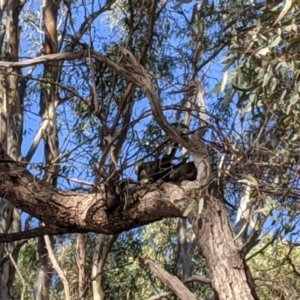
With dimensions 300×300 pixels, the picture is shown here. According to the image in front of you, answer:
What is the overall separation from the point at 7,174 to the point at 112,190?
0.43 m

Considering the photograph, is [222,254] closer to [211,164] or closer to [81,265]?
[211,164]

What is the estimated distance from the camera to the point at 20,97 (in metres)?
5.43

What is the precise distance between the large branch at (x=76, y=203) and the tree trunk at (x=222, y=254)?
178 mm

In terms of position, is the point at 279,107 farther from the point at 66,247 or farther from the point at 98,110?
the point at 66,247

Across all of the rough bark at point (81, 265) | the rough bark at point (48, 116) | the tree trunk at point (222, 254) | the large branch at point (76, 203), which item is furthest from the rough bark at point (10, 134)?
the tree trunk at point (222, 254)

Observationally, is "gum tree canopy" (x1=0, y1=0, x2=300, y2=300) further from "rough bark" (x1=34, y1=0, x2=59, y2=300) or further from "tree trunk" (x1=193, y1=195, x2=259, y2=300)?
"rough bark" (x1=34, y1=0, x2=59, y2=300)

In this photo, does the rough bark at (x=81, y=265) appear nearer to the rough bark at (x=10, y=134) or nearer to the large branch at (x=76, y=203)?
the rough bark at (x=10, y=134)

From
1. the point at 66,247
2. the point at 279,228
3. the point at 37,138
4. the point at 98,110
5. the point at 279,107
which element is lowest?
the point at 279,228

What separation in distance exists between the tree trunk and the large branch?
18 cm

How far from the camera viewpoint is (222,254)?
2594 millimetres

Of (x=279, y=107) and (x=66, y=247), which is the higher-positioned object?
(x=66, y=247)

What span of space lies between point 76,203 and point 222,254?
65cm

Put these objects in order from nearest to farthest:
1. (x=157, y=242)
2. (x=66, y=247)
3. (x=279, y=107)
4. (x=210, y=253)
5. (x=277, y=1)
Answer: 1. (x=277, y=1)
2. (x=279, y=107)
3. (x=210, y=253)
4. (x=66, y=247)
5. (x=157, y=242)

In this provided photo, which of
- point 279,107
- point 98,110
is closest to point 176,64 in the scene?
point 98,110
